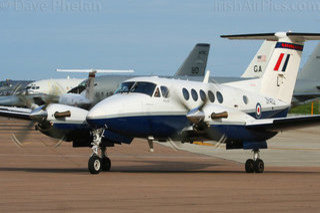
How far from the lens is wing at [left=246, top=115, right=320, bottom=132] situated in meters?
20.8

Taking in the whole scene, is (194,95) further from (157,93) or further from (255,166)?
(255,166)

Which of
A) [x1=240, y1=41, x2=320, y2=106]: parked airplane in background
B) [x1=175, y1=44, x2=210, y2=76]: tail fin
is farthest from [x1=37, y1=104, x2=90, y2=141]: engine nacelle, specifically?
[x1=175, y1=44, x2=210, y2=76]: tail fin

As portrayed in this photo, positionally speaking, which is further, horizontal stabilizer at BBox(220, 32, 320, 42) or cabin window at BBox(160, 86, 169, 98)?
horizontal stabilizer at BBox(220, 32, 320, 42)

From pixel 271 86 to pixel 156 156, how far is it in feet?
24.7

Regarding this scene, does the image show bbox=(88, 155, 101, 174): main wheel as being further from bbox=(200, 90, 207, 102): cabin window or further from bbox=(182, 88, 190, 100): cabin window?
bbox=(200, 90, 207, 102): cabin window

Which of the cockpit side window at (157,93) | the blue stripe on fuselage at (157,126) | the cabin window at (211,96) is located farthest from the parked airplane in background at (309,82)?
the cockpit side window at (157,93)

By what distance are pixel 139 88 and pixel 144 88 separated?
0.51ft

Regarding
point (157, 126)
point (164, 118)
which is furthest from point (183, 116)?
point (157, 126)
